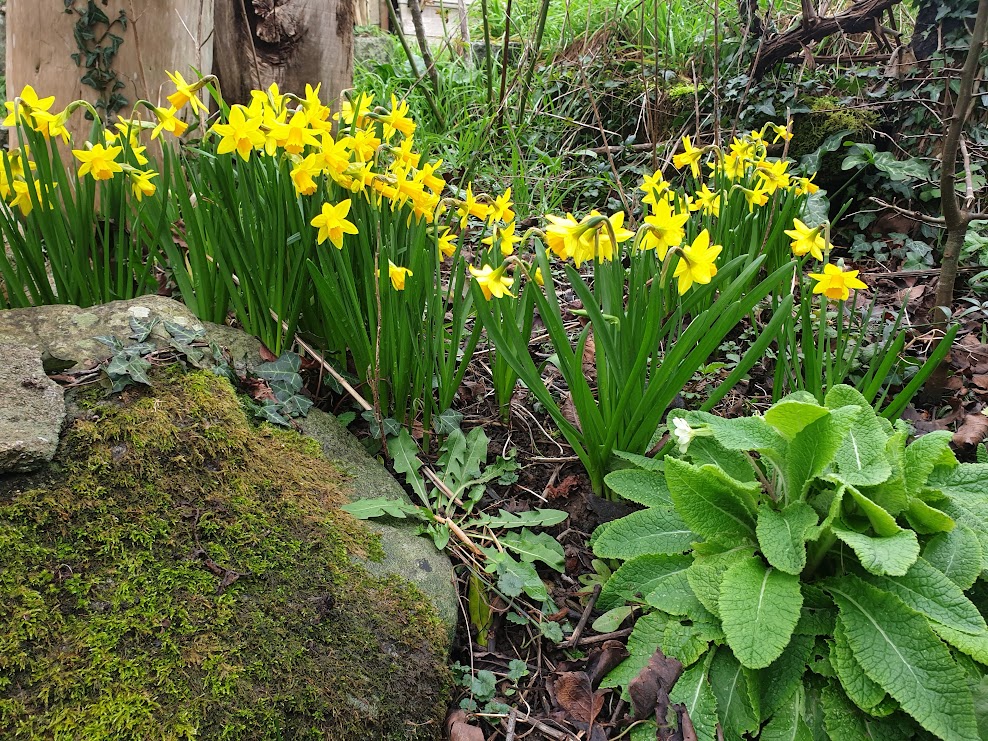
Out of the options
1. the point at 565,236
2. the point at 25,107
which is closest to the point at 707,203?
the point at 565,236

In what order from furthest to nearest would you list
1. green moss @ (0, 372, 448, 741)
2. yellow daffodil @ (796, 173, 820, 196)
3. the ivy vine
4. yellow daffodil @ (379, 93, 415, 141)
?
yellow daffodil @ (796, 173, 820, 196) → the ivy vine → yellow daffodil @ (379, 93, 415, 141) → green moss @ (0, 372, 448, 741)

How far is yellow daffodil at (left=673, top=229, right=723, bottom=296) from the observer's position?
1.65 meters

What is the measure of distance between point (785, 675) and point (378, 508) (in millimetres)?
936

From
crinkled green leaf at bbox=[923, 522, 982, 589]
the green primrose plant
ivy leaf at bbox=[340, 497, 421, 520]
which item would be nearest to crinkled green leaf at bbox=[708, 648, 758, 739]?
the green primrose plant

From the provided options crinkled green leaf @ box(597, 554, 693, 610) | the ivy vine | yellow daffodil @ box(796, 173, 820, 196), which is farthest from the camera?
yellow daffodil @ box(796, 173, 820, 196)

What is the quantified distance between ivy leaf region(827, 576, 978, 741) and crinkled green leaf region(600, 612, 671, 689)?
36 cm

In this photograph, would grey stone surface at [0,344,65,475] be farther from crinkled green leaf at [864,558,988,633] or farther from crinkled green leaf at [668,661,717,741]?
crinkled green leaf at [864,558,988,633]

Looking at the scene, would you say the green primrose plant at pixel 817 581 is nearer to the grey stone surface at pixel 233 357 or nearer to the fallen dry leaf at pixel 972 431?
the grey stone surface at pixel 233 357

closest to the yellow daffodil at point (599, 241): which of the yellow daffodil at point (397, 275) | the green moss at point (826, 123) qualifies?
the yellow daffodil at point (397, 275)

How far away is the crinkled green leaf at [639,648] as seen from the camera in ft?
4.67

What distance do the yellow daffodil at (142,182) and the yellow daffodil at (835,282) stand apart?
1.80m

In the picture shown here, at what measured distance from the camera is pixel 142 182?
183 cm

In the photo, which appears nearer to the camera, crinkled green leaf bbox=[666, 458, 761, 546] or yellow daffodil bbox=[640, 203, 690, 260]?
crinkled green leaf bbox=[666, 458, 761, 546]

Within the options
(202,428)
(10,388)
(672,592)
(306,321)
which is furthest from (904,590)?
(10,388)
